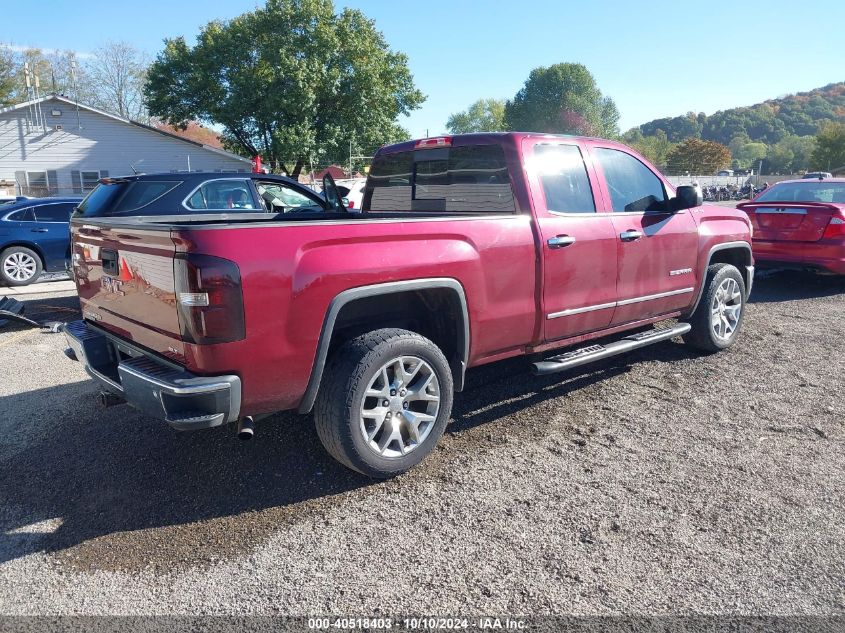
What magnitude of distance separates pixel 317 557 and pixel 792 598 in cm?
199

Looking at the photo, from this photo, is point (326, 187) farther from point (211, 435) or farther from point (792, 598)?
point (792, 598)

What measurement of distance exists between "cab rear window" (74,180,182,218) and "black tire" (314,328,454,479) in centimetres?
500

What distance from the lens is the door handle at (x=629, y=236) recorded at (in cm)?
443

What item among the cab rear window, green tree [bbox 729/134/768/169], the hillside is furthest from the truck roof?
the hillside

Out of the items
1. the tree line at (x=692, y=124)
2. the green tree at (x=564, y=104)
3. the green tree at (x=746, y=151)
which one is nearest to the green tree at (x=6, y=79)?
the tree line at (x=692, y=124)

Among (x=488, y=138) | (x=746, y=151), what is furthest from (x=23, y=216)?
(x=746, y=151)

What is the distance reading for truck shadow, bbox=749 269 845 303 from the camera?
336 inches

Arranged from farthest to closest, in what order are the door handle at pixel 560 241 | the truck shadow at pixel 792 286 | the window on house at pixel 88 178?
the window on house at pixel 88 178
the truck shadow at pixel 792 286
the door handle at pixel 560 241

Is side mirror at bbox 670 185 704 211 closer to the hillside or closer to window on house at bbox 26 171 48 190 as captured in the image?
window on house at bbox 26 171 48 190

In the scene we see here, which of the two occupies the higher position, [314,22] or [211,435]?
[314,22]

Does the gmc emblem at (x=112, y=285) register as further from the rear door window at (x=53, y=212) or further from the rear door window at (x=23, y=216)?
the rear door window at (x=23, y=216)

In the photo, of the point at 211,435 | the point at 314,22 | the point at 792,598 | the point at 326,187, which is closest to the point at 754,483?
the point at 792,598

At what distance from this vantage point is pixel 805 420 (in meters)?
4.21

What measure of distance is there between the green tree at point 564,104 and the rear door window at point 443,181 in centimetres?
9085
